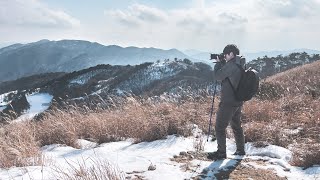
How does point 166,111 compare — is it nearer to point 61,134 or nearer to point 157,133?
point 157,133

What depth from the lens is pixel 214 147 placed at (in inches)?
278

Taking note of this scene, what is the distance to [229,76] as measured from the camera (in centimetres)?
617

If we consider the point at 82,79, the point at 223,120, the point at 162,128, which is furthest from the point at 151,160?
the point at 82,79

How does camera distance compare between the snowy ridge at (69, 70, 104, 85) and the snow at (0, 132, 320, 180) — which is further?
the snowy ridge at (69, 70, 104, 85)

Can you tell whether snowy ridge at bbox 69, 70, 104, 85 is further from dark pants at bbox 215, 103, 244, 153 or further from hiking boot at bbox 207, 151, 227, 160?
hiking boot at bbox 207, 151, 227, 160

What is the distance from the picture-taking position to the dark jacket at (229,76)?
612 centimetres

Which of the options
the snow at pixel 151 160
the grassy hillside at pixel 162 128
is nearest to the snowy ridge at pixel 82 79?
the grassy hillside at pixel 162 128

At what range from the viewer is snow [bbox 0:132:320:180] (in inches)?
200

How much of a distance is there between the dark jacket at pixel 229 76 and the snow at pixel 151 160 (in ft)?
3.16

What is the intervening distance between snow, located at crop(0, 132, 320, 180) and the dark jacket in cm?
96

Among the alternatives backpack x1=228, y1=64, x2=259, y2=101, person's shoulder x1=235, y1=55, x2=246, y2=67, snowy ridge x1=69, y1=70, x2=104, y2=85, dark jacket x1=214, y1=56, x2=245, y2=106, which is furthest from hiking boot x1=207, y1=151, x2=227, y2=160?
snowy ridge x1=69, y1=70, x2=104, y2=85

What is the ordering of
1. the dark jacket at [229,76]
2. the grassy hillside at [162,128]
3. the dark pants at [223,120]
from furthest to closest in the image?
1. the grassy hillside at [162,128]
2. the dark pants at [223,120]
3. the dark jacket at [229,76]

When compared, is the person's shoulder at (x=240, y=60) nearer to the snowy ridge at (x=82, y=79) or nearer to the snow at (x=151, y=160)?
the snow at (x=151, y=160)

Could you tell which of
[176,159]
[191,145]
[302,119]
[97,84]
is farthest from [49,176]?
[97,84]
